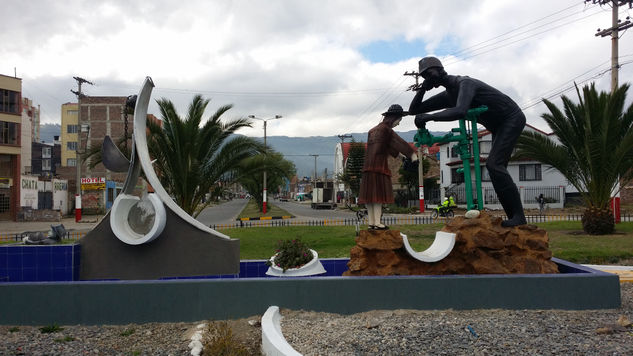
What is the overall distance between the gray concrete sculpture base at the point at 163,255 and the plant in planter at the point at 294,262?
63 centimetres

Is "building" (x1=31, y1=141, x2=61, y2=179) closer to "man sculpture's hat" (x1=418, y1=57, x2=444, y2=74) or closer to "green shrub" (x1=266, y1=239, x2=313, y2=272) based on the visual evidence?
"green shrub" (x1=266, y1=239, x2=313, y2=272)

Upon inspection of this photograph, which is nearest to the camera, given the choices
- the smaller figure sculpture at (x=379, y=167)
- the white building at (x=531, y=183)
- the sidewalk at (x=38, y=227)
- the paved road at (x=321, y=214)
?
the smaller figure sculpture at (x=379, y=167)

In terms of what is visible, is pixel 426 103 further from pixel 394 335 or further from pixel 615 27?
pixel 615 27

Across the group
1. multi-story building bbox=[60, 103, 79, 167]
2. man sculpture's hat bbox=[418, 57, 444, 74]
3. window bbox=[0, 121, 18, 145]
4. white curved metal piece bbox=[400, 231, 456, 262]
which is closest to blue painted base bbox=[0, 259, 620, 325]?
white curved metal piece bbox=[400, 231, 456, 262]

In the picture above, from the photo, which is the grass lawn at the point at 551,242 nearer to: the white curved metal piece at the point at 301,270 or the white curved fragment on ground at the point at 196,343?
the white curved metal piece at the point at 301,270

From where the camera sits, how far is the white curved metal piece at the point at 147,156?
6.83 meters

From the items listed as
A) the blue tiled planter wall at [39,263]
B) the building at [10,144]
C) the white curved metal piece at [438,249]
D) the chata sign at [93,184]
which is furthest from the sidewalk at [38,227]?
the white curved metal piece at [438,249]

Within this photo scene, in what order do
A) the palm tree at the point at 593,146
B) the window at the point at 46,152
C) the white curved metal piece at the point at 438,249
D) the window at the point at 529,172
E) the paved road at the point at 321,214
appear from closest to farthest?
1. the white curved metal piece at the point at 438,249
2. the palm tree at the point at 593,146
3. the paved road at the point at 321,214
4. the window at the point at 529,172
5. the window at the point at 46,152

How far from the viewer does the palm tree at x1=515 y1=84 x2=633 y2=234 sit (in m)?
14.0

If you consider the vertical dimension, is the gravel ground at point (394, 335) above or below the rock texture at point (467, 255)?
below

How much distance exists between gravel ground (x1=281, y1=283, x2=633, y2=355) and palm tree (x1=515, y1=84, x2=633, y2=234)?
988 cm

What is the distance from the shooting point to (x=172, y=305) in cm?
566

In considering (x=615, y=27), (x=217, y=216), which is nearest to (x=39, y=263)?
(x=615, y=27)

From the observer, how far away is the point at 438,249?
21.4ft
